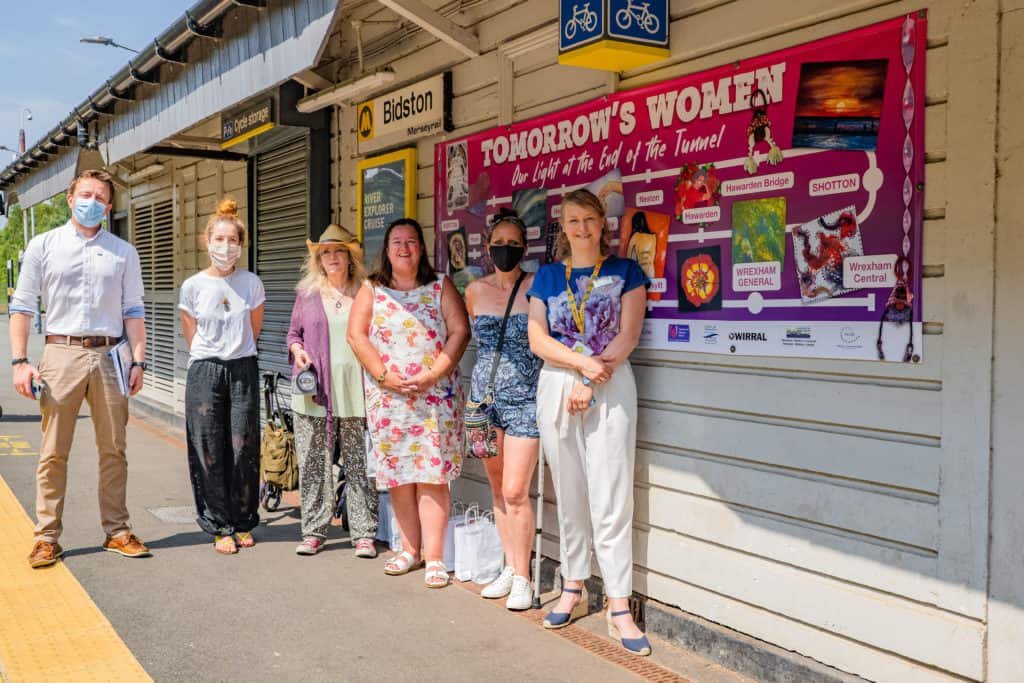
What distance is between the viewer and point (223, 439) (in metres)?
5.95

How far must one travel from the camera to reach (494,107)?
225 inches

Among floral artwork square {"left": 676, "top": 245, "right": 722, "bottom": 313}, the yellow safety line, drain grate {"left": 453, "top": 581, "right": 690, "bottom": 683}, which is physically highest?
floral artwork square {"left": 676, "top": 245, "right": 722, "bottom": 313}

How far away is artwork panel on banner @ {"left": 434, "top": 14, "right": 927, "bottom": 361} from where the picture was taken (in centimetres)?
338

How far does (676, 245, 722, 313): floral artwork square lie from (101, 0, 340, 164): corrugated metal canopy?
217 centimetres

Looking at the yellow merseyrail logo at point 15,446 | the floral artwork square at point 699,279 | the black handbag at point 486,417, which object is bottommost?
the yellow merseyrail logo at point 15,446

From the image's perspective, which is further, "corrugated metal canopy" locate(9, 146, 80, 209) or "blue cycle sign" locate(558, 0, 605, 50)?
"corrugated metal canopy" locate(9, 146, 80, 209)

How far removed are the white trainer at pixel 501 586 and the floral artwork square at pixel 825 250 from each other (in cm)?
220

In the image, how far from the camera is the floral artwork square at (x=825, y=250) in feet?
11.6

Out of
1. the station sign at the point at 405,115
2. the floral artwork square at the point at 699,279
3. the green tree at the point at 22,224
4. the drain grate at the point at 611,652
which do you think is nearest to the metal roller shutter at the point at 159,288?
the station sign at the point at 405,115

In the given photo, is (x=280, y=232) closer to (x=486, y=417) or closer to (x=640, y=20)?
(x=486, y=417)

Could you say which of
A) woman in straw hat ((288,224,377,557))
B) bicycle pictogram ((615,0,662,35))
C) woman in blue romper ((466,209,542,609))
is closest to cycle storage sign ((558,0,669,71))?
bicycle pictogram ((615,0,662,35))

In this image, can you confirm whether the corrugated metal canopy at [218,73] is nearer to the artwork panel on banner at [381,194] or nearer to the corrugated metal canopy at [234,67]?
the corrugated metal canopy at [234,67]

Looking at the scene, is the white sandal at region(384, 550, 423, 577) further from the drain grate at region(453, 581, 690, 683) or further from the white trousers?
the white trousers

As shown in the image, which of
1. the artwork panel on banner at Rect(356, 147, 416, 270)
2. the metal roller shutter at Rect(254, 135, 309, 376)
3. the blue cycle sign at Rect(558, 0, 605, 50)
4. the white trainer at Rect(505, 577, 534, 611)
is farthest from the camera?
the metal roller shutter at Rect(254, 135, 309, 376)
